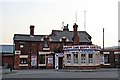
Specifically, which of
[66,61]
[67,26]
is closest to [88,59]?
[66,61]

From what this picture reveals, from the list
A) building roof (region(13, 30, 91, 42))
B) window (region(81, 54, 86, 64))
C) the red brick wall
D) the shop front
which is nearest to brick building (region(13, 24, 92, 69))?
building roof (region(13, 30, 91, 42))

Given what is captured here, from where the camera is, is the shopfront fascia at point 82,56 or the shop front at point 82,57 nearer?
the shop front at point 82,57

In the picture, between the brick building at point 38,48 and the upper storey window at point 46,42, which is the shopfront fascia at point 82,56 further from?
the upper storey window at point 46,42

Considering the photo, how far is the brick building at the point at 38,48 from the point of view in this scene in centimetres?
5466

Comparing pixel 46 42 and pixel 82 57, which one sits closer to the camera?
pixel 82 57

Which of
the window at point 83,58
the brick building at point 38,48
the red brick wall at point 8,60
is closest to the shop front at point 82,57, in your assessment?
the window at point 83,58

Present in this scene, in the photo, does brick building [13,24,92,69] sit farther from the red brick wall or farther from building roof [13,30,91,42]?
the red brick wall

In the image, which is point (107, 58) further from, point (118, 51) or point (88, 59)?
point (88, 59)

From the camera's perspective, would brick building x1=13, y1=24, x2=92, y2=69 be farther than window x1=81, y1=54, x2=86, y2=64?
Yes

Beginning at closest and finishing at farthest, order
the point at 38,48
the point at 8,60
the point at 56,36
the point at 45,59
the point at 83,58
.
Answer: the point at 83,58 → the point at 45,59 → the point at 38,48 → the point at 8,60 → the point at 56,36

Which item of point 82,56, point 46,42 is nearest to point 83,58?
point 82,56

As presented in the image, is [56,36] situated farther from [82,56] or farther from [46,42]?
[82,56]

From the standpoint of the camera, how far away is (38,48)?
5619cm

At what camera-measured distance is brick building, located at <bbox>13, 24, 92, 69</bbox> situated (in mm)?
54656
